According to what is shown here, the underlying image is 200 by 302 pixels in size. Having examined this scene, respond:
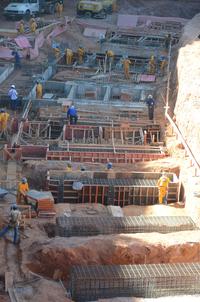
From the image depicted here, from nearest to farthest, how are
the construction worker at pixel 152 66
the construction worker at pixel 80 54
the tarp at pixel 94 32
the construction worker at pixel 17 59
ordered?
the construction worker at pixel 152 66 → the construction worker at pixel 17 59 → the construction worker at pixel 80 54 → the tarp at pixel 94 32

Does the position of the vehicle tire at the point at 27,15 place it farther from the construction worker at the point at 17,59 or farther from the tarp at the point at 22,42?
the construction worker at the point at 17,59

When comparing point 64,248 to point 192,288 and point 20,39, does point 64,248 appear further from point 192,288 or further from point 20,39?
point 20,39

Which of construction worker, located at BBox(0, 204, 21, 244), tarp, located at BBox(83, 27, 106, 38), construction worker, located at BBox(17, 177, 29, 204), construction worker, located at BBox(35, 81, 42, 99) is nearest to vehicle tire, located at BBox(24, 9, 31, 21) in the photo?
tarp, located at BBox(83, 27, 106, 38)

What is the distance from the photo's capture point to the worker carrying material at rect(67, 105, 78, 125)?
23656 millimetres

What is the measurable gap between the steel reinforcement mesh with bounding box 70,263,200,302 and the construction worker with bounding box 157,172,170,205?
16.1ft

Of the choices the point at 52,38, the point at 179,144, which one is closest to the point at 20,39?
the point at 52,38

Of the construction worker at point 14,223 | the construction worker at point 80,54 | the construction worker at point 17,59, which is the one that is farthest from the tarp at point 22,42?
the construction worker at point 14,223

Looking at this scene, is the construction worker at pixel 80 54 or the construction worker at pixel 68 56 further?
the construction worker at pixel 80 54

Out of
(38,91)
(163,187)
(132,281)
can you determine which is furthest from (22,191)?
(38,91)

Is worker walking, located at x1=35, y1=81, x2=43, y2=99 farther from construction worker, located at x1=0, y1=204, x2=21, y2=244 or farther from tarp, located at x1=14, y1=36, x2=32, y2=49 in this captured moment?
construction worker, located at x1=0, y1=204, x2=21, y2=244

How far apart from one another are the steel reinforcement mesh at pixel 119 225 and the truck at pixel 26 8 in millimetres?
24762

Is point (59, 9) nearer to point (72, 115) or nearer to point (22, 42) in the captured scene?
point (22, 42)

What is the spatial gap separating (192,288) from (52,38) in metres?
24.9

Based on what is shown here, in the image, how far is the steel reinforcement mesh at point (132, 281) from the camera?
13367 mm
